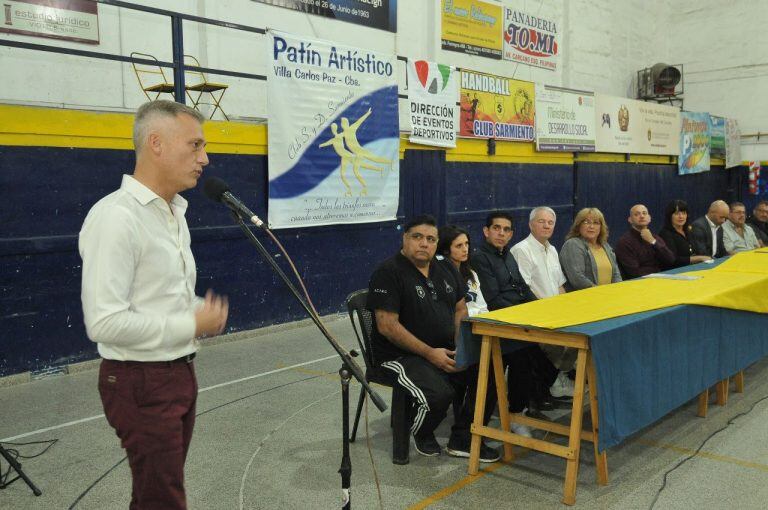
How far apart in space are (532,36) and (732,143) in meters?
5.92

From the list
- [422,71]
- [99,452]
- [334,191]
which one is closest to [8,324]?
[99,452]

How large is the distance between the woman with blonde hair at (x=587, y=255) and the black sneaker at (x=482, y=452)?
1.80 metres

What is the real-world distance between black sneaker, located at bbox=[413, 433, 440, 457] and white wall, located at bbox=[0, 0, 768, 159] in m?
6.28

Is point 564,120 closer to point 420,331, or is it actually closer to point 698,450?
point 698,450

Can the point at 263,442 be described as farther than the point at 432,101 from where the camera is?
No

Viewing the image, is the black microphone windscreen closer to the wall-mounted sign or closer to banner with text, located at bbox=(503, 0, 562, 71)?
the wall-mounted sign

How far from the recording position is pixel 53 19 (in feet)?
24.4

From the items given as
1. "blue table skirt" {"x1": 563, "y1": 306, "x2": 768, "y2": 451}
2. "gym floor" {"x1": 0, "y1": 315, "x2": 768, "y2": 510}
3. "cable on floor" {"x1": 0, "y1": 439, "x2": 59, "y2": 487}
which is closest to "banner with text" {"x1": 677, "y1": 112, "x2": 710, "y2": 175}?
"gym floor" {"x1": 0, "y1": 315, "x2": 768, "y2": 510}

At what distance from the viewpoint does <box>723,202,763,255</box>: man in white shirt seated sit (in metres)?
7.55

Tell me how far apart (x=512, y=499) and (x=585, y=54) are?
1382cm

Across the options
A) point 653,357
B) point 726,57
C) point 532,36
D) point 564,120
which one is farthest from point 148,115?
point 726,57

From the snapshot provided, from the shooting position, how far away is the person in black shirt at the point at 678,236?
21.5 ft

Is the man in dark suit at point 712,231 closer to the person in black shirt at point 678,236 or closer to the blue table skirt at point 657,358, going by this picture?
the person in black shirt at point 678,236

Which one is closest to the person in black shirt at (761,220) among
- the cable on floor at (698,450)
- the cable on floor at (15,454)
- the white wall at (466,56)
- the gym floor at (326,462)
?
the gym floor at (326,462)
